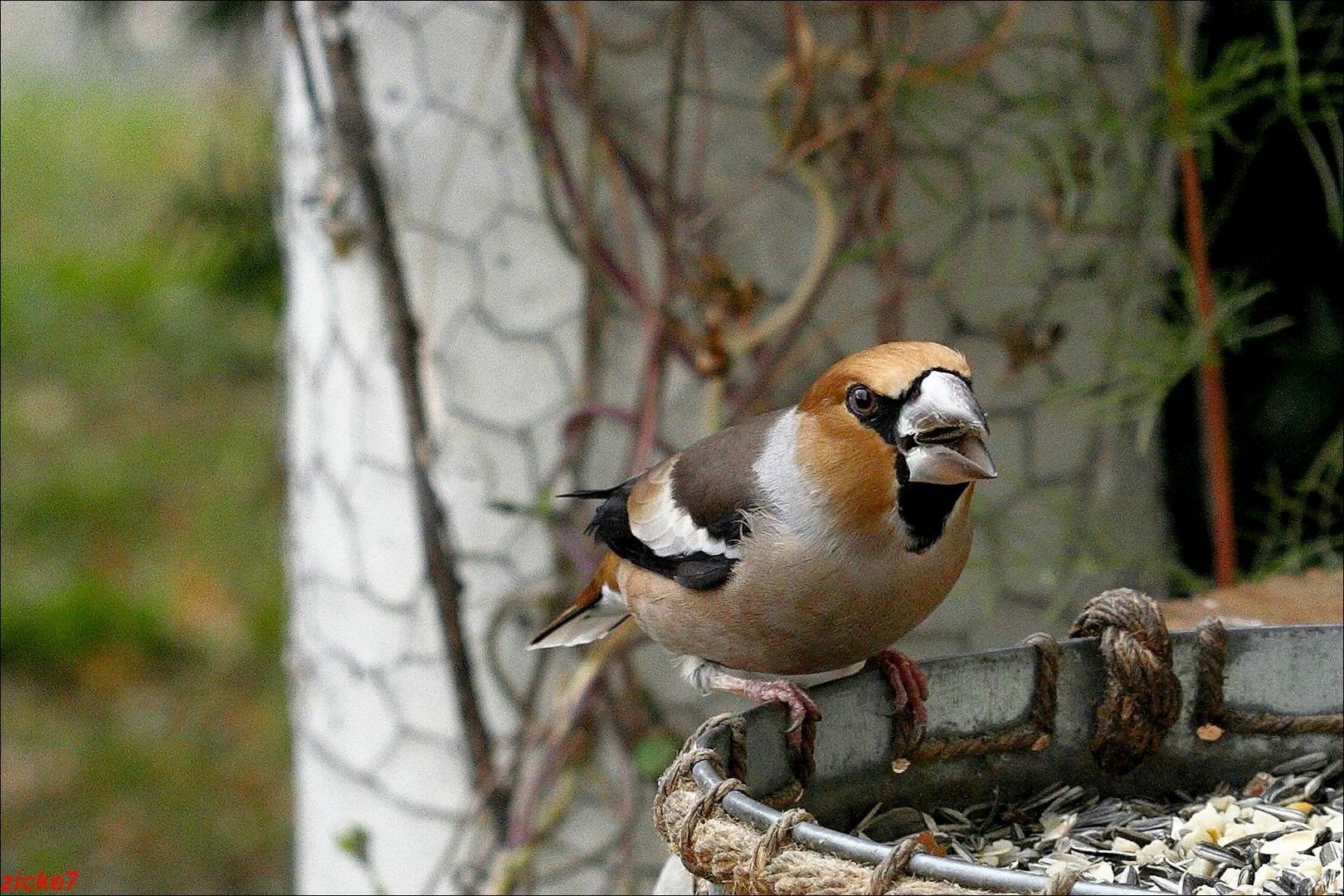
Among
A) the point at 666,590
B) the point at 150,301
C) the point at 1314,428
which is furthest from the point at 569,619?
the point at 150,301

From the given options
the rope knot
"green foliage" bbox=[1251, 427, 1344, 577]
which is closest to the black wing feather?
the rope knot

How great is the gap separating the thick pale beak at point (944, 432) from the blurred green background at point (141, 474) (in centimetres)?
271

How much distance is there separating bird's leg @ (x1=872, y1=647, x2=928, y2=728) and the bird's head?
166 millimetres

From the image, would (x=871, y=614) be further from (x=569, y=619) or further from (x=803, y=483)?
(x=569, y=619)

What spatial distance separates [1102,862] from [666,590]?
23.1 inches

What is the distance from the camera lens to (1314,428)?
3.00 m

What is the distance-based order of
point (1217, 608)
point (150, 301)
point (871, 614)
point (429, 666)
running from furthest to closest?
→ point (150, 301) < point (429, 666) < point (1217, 608) < point (871, 614)

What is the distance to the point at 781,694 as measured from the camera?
54.9 inches

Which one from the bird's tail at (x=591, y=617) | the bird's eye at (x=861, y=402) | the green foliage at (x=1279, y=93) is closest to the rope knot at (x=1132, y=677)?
the bird's eye at (x=861, y=402)

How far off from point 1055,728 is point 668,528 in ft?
1.74

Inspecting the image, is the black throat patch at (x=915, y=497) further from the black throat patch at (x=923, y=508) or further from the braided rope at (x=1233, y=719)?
the braided rope at (x=1233, y=719)

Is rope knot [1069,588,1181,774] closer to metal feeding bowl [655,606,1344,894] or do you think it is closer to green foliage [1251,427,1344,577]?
metal feeding bowl [655,606,1344,894]

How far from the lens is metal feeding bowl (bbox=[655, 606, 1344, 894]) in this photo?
4.47 ft

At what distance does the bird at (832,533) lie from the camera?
4.61 ft
